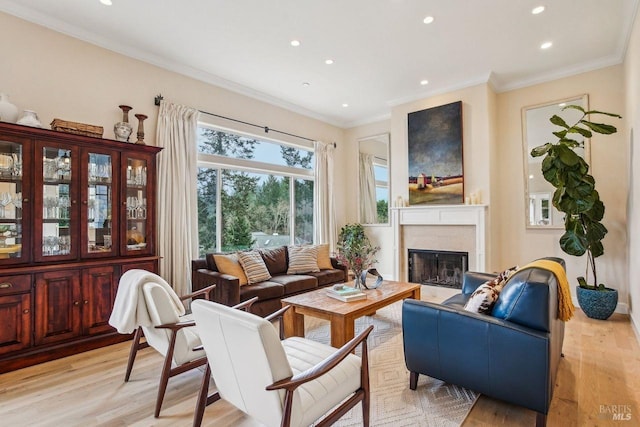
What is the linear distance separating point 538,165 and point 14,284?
253 inches

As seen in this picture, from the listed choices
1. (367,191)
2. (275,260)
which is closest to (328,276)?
(275,260)

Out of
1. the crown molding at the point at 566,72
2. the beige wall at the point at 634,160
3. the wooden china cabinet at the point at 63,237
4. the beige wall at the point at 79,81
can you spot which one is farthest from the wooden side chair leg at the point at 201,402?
the crown molding at the point at 566,72

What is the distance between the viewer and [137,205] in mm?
3664

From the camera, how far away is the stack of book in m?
3.19

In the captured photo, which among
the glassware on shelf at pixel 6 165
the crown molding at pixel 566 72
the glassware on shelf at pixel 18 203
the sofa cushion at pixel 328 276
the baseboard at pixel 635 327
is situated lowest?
the baseboard at pixel 635 327

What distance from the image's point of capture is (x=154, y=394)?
7.83ft

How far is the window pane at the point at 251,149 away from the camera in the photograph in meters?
4.83

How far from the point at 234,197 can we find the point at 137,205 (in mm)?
1665

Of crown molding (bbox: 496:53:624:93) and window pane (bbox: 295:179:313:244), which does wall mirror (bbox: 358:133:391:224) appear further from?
crown molding (bbox: 496:53:624:93)

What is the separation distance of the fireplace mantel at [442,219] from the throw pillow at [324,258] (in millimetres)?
1288

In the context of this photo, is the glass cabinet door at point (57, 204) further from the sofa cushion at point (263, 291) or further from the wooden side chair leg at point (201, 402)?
the wooden side chair leg at point (201, 402)

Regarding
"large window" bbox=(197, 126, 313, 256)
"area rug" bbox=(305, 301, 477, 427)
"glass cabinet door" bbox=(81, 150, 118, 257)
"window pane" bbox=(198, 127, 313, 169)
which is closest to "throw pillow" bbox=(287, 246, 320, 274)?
"large window" bbox=(197, 126, 313, 256)

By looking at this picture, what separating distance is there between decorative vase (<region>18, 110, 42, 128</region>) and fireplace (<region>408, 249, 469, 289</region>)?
524 centimetres

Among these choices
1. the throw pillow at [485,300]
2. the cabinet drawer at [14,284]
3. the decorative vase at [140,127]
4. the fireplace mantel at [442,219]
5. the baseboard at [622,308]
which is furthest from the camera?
the fireplace mantel at [442,219]
